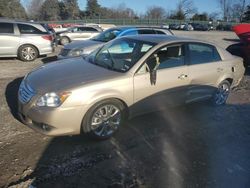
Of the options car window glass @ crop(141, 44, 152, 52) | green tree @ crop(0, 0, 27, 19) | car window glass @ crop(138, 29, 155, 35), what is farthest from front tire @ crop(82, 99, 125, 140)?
green tree @ crop(0, 0, 27, 19)

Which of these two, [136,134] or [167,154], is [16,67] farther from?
[167,154]

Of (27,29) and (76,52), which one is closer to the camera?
(76,52)

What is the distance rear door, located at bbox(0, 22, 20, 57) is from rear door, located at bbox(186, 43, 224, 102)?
7733 mm

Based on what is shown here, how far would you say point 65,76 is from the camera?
444 cm

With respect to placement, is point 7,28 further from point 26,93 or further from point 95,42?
point 26,93

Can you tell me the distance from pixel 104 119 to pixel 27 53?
788 centimetres

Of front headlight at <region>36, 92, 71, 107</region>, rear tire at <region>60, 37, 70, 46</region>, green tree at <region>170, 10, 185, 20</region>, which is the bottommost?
rear tire at <region>60, 37, 70, 46</region>

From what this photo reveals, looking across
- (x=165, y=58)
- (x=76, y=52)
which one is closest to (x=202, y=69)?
(x=165, y=58)

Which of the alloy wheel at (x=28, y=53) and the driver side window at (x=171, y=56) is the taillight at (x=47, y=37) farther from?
the driver side window at (x=171, y=56)

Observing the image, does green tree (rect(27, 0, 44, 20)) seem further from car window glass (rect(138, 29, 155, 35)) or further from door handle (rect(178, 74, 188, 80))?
door handle (rect(178, 74, 188, 80))

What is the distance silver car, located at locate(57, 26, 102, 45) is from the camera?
62.9 feet

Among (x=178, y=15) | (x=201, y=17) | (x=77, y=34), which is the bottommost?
(x=77, y=34)

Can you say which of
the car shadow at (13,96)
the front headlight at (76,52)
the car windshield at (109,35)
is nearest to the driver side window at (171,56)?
the car shadow at (13,96)

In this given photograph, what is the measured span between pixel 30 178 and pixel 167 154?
1861 mm
